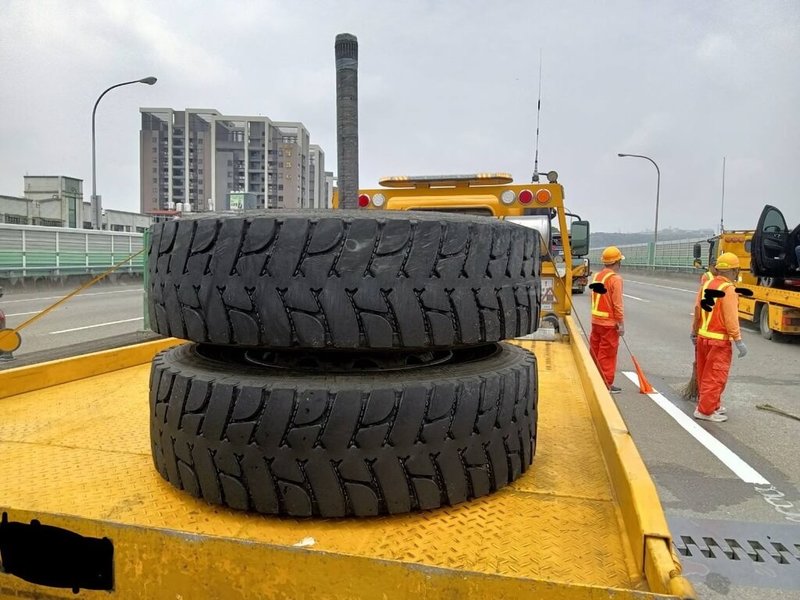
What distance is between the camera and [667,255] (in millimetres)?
43281

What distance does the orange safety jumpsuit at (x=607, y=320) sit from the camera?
675 cm

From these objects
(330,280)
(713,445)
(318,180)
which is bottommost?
(713,445)

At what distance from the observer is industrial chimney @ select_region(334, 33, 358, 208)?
2.73m

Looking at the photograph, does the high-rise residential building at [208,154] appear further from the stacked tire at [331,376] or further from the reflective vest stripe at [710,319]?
the stacked tire at [331,376]

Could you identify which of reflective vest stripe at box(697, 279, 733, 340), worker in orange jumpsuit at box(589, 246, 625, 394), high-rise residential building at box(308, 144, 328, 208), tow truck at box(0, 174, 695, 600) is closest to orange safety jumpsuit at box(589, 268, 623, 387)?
worker in orange jumpsuit at box(589, 246, 625, 394)

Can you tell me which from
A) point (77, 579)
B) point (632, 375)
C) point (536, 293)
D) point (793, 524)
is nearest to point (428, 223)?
point (536, 293)

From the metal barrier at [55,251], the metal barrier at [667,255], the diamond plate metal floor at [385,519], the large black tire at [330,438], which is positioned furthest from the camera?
the metal barrier at [667,255]

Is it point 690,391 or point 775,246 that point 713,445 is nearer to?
point 690,391

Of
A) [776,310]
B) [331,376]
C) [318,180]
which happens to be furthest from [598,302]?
[318,180]

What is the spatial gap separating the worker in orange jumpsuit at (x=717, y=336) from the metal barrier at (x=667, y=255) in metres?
30.4

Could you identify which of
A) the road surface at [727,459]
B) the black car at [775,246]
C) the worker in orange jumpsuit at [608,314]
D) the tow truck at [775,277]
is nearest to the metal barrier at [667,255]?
the tow truck at [775,277]

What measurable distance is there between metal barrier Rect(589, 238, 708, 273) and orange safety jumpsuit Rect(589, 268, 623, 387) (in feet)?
99.4

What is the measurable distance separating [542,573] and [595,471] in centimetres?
82

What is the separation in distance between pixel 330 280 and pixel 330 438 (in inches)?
19.2
